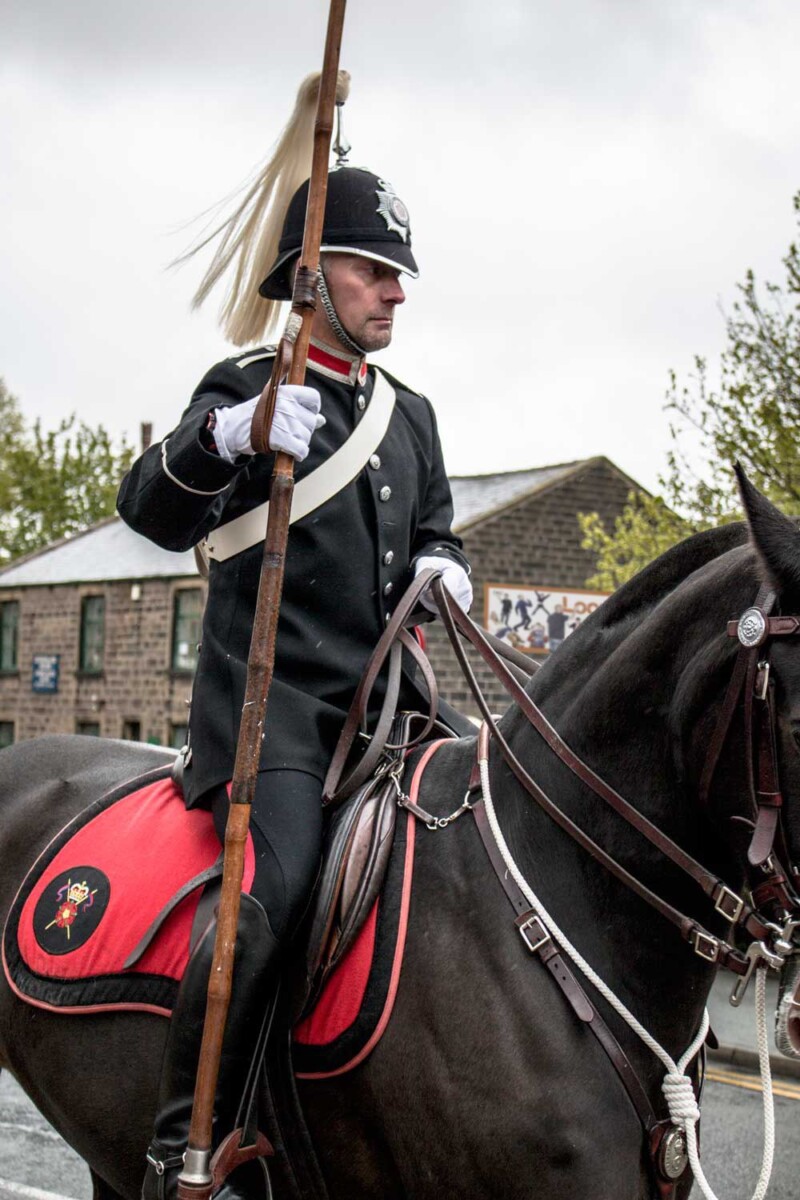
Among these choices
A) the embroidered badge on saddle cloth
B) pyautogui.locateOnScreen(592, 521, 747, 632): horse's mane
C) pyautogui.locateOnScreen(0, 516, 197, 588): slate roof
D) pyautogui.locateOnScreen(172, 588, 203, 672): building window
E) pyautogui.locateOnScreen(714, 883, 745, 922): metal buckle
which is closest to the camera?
pyautogui.locateOnScreen(714, 883, 745, 922): metal buckle

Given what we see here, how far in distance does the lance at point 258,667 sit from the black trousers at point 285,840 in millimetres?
141

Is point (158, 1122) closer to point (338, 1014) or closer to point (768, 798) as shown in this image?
point (338, 1014)

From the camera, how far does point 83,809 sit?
4121 millimetres

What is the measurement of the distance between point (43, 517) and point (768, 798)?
47.6 m

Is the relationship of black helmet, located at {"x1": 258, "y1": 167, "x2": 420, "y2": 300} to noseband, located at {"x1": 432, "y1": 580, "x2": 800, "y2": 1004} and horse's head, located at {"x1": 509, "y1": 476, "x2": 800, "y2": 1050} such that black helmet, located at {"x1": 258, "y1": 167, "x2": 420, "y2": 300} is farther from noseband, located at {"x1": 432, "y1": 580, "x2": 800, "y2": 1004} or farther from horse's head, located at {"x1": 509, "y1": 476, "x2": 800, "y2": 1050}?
noseband, located at {"x1": 432, "y1": 580, "x2": 800, "y2": 1004}

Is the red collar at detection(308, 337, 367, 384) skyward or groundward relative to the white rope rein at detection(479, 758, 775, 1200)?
skyward

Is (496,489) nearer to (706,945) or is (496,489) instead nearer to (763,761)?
(706,945)

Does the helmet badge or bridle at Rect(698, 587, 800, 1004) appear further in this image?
the helmet badge

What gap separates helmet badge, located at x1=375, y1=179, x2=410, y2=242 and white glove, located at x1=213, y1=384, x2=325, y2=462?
65 cm

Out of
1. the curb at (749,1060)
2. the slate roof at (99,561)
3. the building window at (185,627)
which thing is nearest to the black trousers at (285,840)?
the curb at (749,1060)

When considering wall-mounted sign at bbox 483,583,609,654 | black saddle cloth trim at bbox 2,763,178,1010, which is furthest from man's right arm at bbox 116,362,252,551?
wall-mounted sign at bbox 483,583,609,654

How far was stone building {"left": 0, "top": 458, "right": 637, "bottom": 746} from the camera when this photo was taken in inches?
1107

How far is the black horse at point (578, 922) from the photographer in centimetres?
265

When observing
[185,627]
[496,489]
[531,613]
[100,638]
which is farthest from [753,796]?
[100,638]
